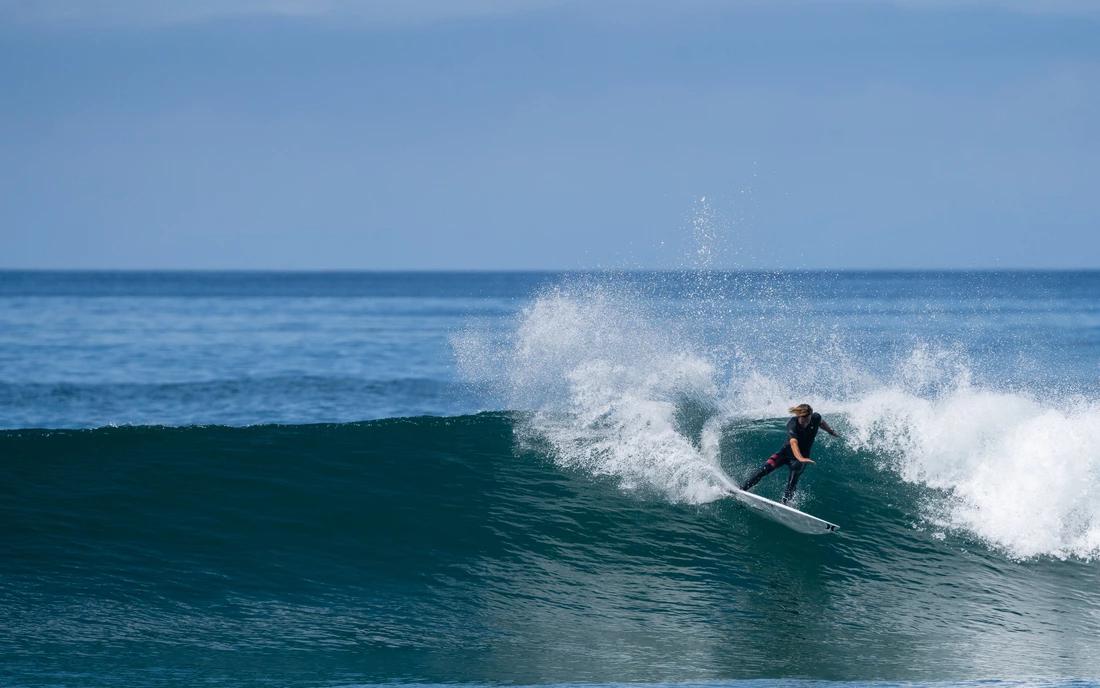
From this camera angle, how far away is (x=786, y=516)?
1109cm

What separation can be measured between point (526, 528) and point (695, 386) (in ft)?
14.7

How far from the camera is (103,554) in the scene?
1037 centimetres

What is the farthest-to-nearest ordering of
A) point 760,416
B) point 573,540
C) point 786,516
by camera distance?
point 760,416 < point 573,540 < point 786,516

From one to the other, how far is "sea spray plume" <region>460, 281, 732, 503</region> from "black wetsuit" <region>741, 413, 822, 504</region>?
2.49ft

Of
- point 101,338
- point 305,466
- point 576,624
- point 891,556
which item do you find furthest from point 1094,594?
point 101,338

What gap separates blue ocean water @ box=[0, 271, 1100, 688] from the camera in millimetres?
8547

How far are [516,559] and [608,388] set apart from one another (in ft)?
13.2

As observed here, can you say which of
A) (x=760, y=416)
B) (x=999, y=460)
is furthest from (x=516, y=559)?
(x=999, y=460)

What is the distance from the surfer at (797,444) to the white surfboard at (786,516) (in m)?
0.22

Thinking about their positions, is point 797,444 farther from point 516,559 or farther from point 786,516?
point 516,559

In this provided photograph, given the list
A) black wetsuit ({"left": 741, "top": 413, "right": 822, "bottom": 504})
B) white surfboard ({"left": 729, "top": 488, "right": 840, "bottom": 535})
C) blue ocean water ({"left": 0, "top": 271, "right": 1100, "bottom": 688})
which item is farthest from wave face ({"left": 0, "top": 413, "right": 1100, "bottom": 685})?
black wetsuit ({"left": 741, "top": 413, "right": 822, "bottom": 504})

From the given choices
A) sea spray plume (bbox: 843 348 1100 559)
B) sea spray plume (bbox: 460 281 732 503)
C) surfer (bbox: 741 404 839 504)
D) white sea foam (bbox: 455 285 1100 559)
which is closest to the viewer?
surfer (bbox: 741 404 839 504)

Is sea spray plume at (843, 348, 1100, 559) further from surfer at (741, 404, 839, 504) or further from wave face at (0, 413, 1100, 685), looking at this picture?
surfer at (741, 404, 839, 504)

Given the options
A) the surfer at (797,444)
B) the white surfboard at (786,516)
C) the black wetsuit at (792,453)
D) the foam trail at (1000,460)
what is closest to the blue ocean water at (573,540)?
the foam trail at (1000,460)
